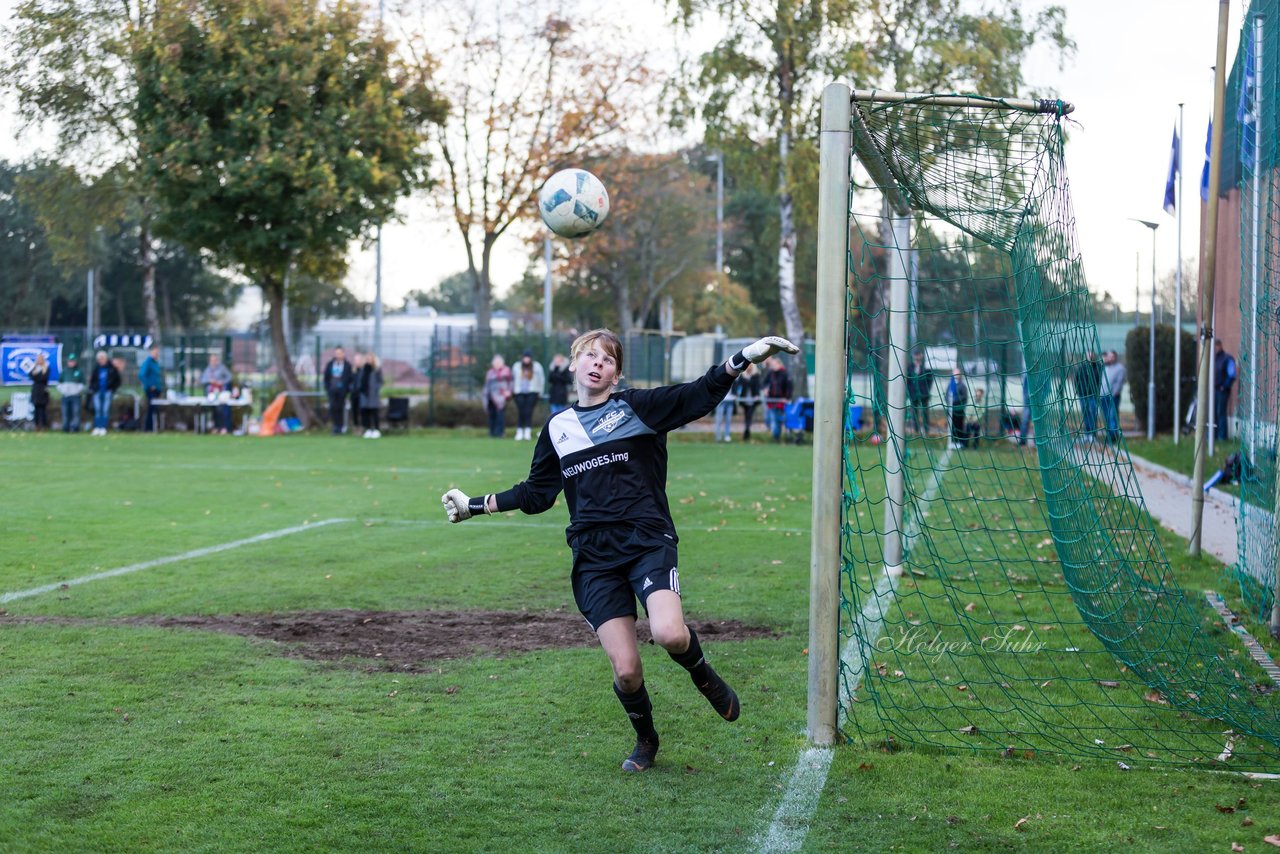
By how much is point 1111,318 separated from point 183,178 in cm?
2690

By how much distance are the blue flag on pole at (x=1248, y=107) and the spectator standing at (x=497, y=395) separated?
18230mm

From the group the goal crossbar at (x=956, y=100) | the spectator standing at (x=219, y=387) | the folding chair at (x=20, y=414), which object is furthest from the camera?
the folding chair at (x=20, y=414)

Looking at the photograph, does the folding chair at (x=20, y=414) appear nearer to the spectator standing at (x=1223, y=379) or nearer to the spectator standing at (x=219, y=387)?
the spectator standing at (x=219, y=387)

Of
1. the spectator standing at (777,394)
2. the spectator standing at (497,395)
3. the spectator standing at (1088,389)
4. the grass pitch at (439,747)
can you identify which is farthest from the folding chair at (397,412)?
the spectator standing at (1088,389)

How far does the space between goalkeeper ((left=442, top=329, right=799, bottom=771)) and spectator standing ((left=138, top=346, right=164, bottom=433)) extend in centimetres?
2448

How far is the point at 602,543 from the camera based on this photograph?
16.1 feet

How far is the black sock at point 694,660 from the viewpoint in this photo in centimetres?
→ 480

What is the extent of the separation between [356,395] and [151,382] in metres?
4.48

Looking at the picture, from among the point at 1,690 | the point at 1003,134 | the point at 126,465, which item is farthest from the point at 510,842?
the point at 126,465

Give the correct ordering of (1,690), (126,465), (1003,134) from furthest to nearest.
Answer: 1. (126,465)
2. (1003,134)
3. (1,690)

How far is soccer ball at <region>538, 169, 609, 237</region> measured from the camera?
9281mm

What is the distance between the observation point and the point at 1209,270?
980 centimetres

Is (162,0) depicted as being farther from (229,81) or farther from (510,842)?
(510,842)

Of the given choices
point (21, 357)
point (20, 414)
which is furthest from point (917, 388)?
point (21, 357)
